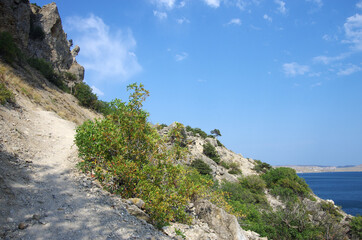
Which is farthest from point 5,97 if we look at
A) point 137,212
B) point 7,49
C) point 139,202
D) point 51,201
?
point 137,212

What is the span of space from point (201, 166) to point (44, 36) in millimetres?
31971

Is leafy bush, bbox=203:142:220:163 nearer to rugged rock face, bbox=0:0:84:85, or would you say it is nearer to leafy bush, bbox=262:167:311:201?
leafy bush, bbox=262:167:311:201

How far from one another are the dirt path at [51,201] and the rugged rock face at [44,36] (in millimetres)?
24942

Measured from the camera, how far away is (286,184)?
36.0m

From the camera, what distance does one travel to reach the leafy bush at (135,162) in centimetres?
791

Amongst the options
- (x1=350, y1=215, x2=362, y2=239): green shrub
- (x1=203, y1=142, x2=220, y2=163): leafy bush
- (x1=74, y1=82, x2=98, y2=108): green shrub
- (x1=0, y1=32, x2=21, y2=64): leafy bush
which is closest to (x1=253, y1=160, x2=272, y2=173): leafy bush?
(x1=203, y1=142, x2=220, y2=163): leafy bush

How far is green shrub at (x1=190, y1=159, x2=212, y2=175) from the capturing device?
27362mm

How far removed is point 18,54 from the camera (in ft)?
A: 73.2

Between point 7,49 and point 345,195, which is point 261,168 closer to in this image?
point 7,49

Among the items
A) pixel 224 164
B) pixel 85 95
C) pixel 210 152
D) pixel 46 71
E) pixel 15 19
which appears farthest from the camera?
pixel 224 164

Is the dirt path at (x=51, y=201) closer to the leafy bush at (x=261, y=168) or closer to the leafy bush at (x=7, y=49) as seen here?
the leafy bush at (x=7, y=49)

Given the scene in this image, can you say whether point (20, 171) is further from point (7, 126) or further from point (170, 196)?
point (170, 196)

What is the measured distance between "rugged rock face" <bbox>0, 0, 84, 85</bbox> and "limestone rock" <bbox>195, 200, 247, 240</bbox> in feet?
97.6

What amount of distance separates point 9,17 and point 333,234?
1612 inches
